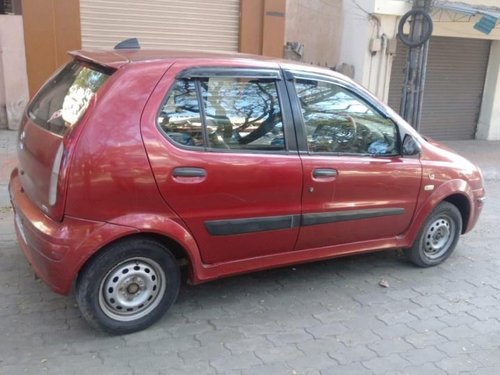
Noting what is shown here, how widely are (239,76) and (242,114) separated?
25 cm

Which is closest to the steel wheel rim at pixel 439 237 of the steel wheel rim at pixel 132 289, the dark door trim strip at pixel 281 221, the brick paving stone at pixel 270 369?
the dark door trim strip at pixel 281 221

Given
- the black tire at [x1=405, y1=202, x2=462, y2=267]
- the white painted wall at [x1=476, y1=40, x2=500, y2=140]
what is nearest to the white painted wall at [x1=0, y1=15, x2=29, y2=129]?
the black tire at [x1=405, y1=202, x2=462, y2=267]

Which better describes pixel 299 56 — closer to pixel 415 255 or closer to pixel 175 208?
pixel 415 255

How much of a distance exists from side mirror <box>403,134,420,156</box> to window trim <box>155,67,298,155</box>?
1058 millimetres

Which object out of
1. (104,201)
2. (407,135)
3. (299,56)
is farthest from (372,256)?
(299,56)

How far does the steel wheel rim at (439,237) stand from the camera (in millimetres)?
4651

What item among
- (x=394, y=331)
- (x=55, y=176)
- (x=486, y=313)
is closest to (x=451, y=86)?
(x=486, y=313)

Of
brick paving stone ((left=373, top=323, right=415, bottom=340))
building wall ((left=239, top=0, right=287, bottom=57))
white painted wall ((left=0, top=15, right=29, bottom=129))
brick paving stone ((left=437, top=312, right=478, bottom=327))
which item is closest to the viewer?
brick paving stone ((left=373, top=323, right=415, bottom=340))

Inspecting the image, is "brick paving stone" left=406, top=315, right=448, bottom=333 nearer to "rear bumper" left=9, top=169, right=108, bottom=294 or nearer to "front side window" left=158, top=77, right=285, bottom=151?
"front side window" left=158, top=77, right=285, bottom=151

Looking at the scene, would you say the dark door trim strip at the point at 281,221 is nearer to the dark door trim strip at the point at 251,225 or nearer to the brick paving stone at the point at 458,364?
the dark door trim strip at the point at 251,225

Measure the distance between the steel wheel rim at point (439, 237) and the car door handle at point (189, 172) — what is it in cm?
228

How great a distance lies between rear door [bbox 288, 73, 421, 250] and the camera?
3.78 m

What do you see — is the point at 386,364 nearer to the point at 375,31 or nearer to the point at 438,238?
the point at 438,238

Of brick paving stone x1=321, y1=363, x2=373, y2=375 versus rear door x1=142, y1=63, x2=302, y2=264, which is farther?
rear door x1=142, y1=63, x2=302, y2=264
